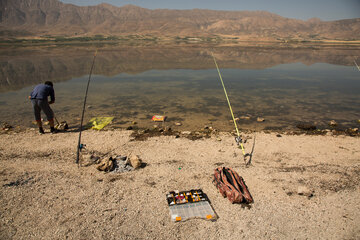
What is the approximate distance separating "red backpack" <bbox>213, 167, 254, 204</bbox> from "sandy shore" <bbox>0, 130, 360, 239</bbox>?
187mm

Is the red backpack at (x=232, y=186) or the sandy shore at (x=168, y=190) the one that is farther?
the red backpack at (x=232, y=186)

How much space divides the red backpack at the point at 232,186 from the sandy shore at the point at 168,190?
0.19m

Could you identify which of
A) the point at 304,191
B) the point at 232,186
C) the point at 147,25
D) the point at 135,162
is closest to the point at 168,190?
the point at 135,162

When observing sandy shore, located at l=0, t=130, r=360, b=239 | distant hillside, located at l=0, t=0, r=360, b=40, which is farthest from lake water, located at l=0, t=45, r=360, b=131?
distant hillside, located at l=0, t=0, r=360, b=40

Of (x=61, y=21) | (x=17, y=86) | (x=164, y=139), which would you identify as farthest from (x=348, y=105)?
(x=61, y=21)

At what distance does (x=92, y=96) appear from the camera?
53.3 ft

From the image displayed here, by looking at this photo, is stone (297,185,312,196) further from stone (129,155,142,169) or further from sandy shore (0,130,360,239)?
stone (129,155,142,169)

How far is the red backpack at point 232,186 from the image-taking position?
17.6ft

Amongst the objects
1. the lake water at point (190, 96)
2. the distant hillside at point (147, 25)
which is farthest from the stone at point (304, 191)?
the distant hillside at point (147, 25)

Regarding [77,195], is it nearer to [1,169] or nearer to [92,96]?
[1,169]

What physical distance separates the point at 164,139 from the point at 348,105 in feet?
45.8

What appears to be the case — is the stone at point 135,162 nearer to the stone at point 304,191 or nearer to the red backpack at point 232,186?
the red backpack at point 232,186

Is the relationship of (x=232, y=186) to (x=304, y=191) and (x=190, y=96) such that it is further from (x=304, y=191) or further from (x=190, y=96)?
(x=190, y=96)

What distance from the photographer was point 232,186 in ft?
18.5
